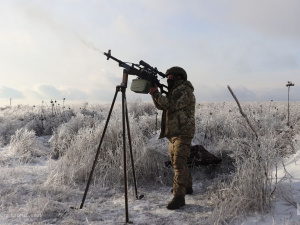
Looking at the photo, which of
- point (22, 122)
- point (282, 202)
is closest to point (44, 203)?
point (282, 202)

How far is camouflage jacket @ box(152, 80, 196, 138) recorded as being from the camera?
423 cm

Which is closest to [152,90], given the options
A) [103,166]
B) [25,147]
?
[103,166]

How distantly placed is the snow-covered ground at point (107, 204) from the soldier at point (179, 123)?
32 cm

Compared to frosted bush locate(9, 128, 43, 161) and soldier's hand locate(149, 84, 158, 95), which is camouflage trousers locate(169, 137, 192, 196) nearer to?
soldier's hand locate(149, 84, 158, 95)

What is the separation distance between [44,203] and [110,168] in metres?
1.62

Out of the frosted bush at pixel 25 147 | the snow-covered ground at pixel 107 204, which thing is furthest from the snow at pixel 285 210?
the frosted bush at pixel 25 147

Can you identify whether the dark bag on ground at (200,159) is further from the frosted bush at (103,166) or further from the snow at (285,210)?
the snow at (285,210)

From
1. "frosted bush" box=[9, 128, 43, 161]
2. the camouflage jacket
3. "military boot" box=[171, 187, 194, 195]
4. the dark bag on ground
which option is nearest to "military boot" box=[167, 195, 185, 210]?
"military boot" box=[171, 187, 194, 195]

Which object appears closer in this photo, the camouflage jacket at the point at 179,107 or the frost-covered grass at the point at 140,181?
the frost-covered grass at the point at 140,181

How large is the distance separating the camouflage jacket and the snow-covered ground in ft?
3.62

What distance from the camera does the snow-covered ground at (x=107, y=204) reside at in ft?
12.4

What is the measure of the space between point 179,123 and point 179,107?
9.7 inches

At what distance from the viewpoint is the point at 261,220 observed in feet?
11.6

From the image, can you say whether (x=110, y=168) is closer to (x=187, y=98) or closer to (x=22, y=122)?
(x=187, y=98)
